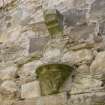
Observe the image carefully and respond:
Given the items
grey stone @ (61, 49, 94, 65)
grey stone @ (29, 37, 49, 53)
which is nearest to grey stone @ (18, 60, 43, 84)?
grey stone @ (29, 37, 49, 53)

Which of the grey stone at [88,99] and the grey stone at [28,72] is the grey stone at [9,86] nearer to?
the grey stone at [28,72]

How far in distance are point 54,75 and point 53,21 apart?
44 cm

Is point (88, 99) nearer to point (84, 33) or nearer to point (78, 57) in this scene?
point (78, 57)

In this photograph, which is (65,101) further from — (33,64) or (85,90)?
(33,64)

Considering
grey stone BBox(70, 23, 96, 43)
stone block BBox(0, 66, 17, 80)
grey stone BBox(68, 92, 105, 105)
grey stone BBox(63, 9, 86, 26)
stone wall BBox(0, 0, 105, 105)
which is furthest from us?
stone block BBox(0, 66, 17, 80)

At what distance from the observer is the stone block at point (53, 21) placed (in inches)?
111

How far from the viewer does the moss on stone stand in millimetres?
2602

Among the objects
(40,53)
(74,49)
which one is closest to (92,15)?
(74,49)

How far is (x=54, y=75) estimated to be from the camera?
103 inches

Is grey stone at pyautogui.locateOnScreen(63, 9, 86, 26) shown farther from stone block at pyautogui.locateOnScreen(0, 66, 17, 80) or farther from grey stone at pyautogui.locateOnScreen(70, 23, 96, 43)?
stone block at pyautogui.locateOnScreen(0, 66, 17, 80)

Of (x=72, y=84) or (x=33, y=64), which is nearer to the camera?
(x=72, y=84)

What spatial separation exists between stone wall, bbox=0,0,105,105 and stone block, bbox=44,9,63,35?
0.03 m

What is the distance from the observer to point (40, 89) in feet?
8.86

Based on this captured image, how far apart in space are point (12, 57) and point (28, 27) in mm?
271
